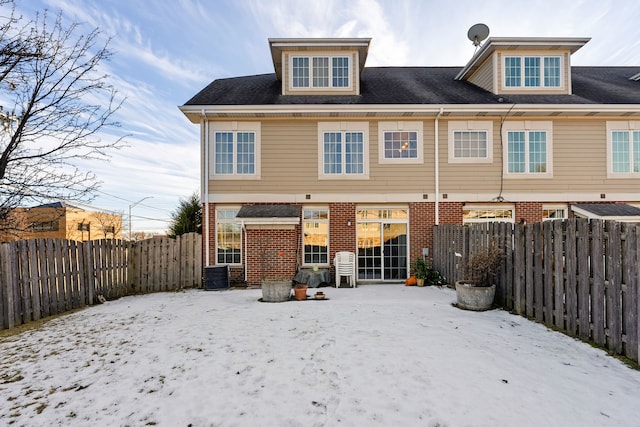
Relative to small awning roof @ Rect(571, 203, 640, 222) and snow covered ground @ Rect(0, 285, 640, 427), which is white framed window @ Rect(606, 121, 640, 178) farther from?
snow covered ground @ Rect(0, 285, 640, 427)

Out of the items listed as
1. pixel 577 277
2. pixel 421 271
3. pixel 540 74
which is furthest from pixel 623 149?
pixel 577 277

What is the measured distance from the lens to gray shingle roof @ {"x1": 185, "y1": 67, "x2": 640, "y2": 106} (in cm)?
1077

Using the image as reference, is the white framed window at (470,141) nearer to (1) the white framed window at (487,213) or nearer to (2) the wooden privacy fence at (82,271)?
(1) the white framed window at (487,213)

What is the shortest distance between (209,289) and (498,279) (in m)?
8.13

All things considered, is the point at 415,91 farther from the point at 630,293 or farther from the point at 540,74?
the point at 630,293

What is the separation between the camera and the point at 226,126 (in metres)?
10.7

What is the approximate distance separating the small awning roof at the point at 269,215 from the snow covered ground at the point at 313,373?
391 centimetres

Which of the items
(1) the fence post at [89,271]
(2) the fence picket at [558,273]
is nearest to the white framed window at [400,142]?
(2) the fence picket at [558,273]

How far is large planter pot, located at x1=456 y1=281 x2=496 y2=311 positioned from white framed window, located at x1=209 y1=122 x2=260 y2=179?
7359mm

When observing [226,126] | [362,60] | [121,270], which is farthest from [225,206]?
[362,60]

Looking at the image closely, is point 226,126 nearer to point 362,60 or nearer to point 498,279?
point 362,60

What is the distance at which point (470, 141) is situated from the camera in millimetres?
10797

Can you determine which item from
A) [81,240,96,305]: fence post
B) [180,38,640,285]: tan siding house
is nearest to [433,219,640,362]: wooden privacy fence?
[180,38,640,285]: tan siding house

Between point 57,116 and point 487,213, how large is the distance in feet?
42.5
